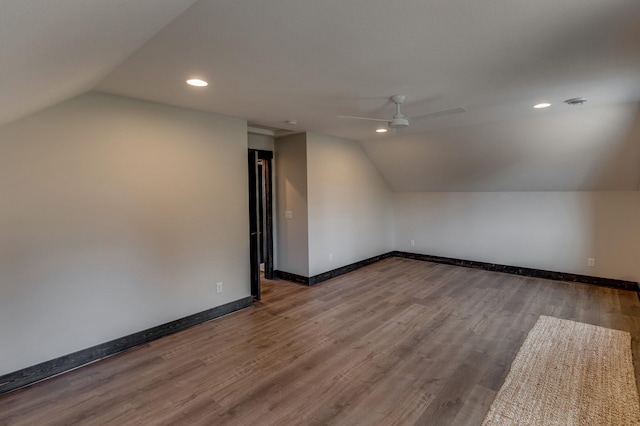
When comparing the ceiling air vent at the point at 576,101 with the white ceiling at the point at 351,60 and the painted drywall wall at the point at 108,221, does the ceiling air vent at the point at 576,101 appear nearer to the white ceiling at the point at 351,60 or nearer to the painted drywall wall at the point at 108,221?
the white ceiling at the point at 351,60

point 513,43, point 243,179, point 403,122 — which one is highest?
point 513,43

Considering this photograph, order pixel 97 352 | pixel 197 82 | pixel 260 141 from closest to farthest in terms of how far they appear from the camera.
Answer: pixel 197 82, pixel 97 352, pixel 260 141

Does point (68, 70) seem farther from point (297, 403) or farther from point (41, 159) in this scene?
point (297, 403)

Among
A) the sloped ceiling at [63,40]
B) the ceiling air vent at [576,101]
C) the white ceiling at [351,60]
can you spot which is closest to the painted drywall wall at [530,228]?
the white ceiling at [351,60]

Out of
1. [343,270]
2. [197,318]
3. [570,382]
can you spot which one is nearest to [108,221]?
[197,318]

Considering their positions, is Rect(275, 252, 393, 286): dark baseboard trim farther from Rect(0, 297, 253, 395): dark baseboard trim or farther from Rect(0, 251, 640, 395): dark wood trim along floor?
Rect(0, 297, 253, 395): dark baseboard trim

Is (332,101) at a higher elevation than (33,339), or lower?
higher

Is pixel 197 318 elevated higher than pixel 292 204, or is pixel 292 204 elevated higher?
→ pixel 292 204

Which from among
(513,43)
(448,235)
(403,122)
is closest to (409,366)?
(403,122)

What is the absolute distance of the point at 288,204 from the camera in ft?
17.8

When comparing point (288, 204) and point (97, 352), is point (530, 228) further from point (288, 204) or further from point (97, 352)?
point (97, 352)

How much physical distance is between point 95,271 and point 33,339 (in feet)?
2.22

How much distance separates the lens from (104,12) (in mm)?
1276

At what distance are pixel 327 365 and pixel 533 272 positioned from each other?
4.56m
